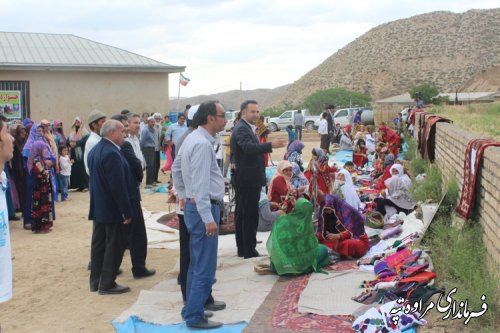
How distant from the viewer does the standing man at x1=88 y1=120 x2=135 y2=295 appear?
6141mm

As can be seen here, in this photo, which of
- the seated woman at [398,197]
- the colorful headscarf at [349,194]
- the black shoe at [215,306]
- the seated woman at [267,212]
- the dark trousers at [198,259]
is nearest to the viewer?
the dark trousers at [198,259]

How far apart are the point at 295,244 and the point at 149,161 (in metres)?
8.03

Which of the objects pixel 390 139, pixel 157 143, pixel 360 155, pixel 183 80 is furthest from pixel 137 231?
pixel 183 80

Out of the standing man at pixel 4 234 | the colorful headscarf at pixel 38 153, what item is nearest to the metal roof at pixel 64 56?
the colorful headscarf at pixel 38 153

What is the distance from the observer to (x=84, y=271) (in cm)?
725

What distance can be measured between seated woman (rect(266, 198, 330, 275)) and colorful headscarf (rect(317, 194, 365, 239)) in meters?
0.77

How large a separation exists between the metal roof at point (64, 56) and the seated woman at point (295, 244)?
49.3 feet

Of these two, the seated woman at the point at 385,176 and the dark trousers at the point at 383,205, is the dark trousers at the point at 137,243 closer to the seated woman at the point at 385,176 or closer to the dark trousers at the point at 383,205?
the dark trousers at the point at 383,205

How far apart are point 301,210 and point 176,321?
6.32 ft

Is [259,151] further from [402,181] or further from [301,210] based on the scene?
[402,181]

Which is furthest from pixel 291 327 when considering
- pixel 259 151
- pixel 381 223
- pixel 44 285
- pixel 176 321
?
pixel 381 223

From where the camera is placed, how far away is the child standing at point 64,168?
12422 mm

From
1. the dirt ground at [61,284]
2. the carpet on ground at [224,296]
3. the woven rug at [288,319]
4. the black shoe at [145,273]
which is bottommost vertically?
the dirt ground at [61,284]

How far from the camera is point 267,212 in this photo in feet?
28.6
